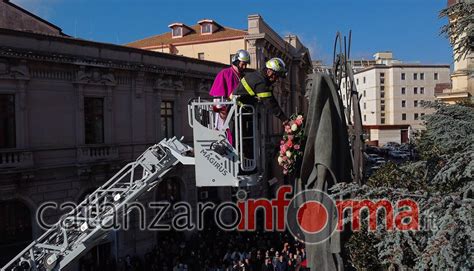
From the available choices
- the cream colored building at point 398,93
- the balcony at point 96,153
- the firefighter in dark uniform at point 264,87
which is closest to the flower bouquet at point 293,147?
the firefighter in dark uniform at point 264,87

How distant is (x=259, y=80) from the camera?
6.52 metres

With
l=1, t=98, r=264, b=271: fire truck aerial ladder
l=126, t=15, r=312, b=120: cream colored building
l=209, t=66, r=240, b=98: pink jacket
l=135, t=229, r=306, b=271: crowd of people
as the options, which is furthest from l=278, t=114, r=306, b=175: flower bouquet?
l=126, t=15, r=312, b=120: cream colored building

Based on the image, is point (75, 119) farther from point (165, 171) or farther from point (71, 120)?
point (165, 171)

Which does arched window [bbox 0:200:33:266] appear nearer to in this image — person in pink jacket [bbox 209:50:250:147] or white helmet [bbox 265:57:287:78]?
person in pink jacket [bbox 209:50:250:147]

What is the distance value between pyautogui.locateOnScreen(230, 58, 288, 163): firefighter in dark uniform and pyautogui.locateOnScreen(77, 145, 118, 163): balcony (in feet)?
42.4

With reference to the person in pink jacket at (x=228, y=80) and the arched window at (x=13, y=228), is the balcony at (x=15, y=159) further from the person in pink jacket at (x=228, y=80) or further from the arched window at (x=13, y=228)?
the person in pink jacket at (x=228, y=80)

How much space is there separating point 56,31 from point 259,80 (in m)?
22.4

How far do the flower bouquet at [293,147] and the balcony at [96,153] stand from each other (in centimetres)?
1442

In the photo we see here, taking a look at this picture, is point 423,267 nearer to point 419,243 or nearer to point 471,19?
point 419,243

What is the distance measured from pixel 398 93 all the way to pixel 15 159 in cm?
7485

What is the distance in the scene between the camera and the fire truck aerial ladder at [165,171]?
7836 millimetres

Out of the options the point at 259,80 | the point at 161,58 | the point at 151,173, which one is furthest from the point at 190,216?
the point at 259,80

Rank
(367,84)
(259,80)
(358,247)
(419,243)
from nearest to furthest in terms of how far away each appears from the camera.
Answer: (419,243)
(259,80)
(358,247)
(367,84)

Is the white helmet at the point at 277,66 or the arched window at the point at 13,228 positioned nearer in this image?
the white helmet at the point at 277,66
